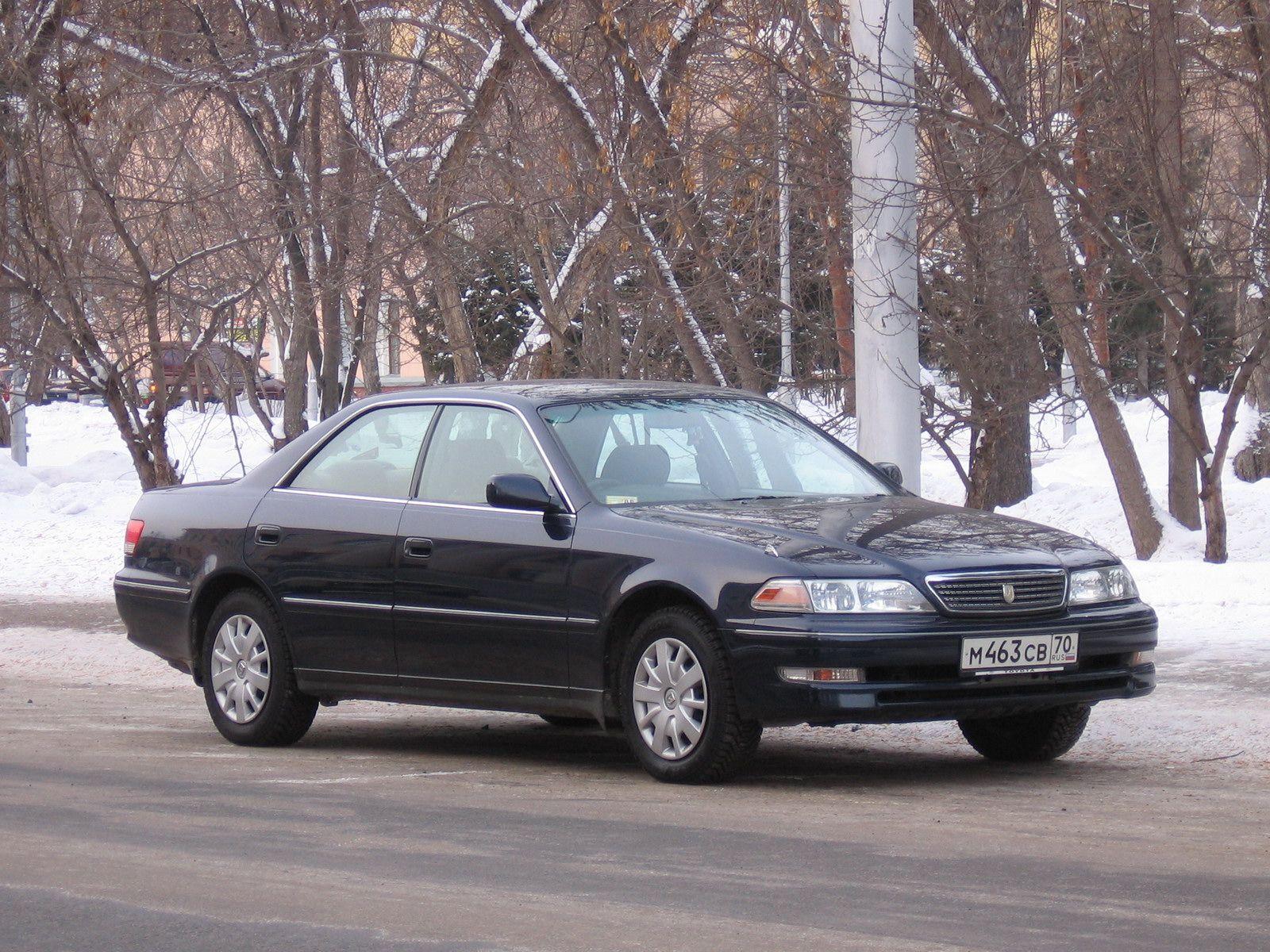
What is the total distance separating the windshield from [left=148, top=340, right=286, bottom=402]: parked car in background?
10332 millimetres

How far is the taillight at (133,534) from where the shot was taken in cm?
936

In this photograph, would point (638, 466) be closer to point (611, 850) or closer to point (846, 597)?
point (846, 597)

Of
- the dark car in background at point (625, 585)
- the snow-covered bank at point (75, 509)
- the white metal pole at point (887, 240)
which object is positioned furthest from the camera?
the snow-covered bank at point (75, 509)

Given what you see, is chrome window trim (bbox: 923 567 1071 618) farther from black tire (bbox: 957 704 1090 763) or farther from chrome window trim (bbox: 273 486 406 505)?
chrome window trim (bbox: 273 486 406 505)

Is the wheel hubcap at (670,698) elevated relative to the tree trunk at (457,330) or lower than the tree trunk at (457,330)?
lower

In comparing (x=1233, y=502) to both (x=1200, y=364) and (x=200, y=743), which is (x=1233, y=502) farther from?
(x=200, y=743)

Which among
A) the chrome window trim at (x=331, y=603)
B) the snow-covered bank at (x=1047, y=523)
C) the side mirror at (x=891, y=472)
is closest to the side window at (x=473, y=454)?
the chrome window trim at (x=331, y=603)

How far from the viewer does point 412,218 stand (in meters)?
16.6

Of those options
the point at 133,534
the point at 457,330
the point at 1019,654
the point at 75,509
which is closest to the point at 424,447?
the point at 133,534

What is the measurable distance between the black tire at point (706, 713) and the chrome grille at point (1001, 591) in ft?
2.63

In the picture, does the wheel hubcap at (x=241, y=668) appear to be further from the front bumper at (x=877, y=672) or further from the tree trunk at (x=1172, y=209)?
the tree trunk at (x=1172, y=209)

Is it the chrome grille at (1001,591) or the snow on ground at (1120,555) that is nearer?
the chrome grille at (1001,591)

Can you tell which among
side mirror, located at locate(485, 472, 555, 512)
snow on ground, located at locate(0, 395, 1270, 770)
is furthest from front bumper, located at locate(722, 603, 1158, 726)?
snow on ground, located at locate(0, 395, 1270, 770)

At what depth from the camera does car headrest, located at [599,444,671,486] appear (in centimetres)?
780
